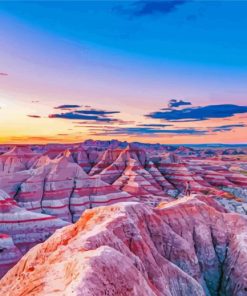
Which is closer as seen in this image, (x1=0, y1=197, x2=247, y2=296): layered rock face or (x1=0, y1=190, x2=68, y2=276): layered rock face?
(x1=0, y1=197, x2=247, y2=296): layered rock face

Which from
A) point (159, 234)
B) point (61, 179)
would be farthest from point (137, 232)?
point (61, 179)

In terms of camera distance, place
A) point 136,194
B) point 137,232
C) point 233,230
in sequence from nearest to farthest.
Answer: point 137,232, point 233,230, point 136,194

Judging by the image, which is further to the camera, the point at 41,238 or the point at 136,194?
the point at 136,194

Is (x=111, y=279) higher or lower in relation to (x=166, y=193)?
higher

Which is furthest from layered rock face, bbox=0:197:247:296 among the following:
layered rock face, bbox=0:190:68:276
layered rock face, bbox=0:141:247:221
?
layered rock face, bbox=0:141:247:221

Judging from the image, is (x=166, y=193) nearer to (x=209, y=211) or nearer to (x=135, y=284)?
(x=209, y=211)

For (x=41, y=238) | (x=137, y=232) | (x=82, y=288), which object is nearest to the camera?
(x=82, y=288)

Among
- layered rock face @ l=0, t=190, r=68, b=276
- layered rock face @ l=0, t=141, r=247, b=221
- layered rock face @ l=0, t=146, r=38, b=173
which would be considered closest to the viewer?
layered rock face @ l=0, t=190, r=68, b=276

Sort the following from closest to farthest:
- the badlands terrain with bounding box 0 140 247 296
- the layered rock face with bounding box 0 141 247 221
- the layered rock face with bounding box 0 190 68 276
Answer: the badlands terrain with bounding box 0 140 247 296
the layered rock face with bounding box 0 190 68 276
the layered rock face with bounding box 0 141 247 221

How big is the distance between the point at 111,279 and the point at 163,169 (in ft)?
339

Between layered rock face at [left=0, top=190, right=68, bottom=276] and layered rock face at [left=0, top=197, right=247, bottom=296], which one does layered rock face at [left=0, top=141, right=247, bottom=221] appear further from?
layered rock face at [left=0, top=197, right=247, bottom=296]

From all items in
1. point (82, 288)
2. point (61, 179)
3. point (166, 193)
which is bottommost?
point (166, 193)

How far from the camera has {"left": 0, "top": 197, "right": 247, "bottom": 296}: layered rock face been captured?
15883mm

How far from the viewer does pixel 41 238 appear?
55.1 metres
